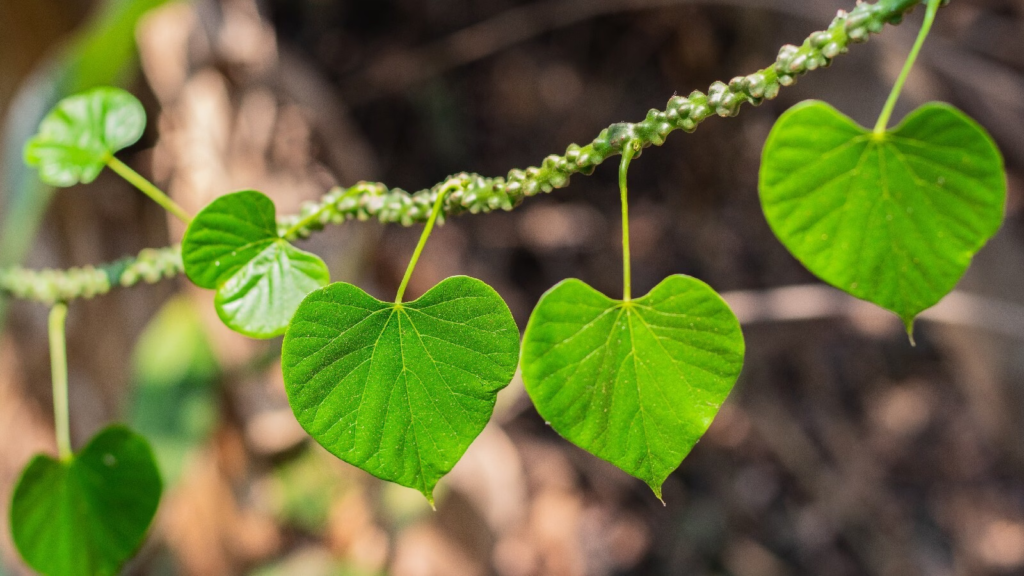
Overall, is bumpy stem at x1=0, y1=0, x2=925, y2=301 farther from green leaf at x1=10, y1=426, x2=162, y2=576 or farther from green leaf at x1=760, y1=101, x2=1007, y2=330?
green leaf at x1=10, y1=426, x2=162, y2=576

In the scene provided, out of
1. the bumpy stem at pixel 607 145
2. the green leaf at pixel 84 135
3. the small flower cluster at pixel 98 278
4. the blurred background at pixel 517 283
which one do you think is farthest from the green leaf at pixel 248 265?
the blurred background at pixel 517 283

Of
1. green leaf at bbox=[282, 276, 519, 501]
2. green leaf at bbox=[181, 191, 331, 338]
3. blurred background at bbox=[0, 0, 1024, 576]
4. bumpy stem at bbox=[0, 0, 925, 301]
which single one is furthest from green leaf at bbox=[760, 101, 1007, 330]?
blurred background at bbox=[0, 0, 1024, 576]

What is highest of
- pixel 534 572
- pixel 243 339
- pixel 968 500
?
pixel 243 339

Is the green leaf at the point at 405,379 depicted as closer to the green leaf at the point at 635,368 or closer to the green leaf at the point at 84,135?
the green leaf at the point at 635,368

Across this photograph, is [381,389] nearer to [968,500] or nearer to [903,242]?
[903,242]

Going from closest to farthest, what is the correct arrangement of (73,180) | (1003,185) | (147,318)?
(1003,185) < (73,180) < (147,318)

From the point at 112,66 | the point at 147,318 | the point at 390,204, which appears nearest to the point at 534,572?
the point at 147,318

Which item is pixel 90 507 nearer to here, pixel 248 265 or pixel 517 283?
pixel 248 265
